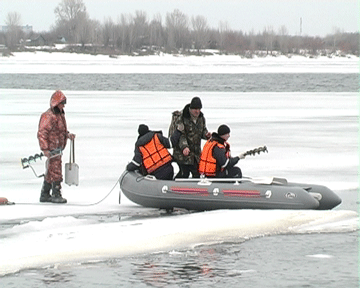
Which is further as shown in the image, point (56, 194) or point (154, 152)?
point (56, 194)

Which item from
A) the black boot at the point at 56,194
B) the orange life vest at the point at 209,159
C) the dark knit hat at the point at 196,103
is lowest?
the black boot at the point at 56,194

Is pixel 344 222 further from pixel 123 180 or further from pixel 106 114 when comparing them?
pixel 106 114

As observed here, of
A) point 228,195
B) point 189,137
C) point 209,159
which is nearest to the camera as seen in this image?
point 228,195

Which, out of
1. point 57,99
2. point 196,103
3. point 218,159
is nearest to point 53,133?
point 57,99

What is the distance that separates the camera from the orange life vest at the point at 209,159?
33.8 ft

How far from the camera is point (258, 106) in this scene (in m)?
26.9

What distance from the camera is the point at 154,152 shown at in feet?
34.2

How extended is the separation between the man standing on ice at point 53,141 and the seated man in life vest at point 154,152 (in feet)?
2.83

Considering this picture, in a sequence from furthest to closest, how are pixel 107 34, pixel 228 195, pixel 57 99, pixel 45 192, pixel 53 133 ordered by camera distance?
pixel 107 34 → pixel 45 192 → pixel 53 133 → pixel 57 99 → pixel 228 195

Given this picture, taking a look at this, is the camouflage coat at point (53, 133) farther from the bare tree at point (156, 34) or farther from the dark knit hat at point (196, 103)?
the bare tree at point (156, 34)

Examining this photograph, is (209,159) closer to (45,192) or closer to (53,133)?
(53,133)

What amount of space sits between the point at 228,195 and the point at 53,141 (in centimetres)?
220

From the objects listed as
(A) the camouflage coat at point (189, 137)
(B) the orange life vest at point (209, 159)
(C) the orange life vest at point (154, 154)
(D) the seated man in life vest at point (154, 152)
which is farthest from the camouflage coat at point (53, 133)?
(B) the orange life vest at point (209, 159)

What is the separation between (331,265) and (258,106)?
19.3 meters
